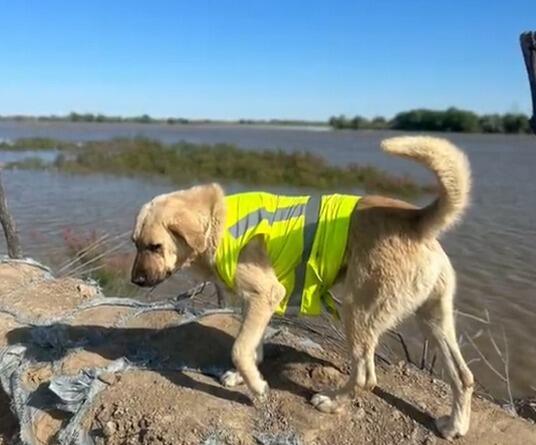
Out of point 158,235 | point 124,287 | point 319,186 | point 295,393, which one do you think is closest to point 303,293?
point 295,393

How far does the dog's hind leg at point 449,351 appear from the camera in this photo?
4.14 metres

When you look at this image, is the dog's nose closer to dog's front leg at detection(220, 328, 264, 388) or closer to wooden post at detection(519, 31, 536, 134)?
dog's front leg at detection(220, 328, 264, 388)

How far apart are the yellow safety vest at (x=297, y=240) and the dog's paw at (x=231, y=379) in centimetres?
73

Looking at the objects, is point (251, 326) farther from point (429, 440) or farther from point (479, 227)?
point (479, 227)

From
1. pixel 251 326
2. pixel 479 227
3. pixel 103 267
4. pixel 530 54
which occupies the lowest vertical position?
pixel 479 227

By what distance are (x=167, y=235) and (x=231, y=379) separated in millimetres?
1293

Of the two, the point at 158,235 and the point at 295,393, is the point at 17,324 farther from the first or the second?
the point at 295,393

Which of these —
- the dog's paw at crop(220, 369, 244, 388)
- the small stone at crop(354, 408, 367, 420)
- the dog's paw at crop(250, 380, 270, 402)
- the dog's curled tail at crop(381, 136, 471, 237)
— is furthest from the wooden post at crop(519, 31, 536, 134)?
the dog's paw at crop(220, 369, 244, 388)

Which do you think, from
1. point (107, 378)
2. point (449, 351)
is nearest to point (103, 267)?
point (107, 378)

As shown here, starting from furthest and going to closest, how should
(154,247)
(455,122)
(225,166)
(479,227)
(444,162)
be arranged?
1. (455,122)
2. (225,166)
3. (479,227)
4. (154,247)
5. (444,162)

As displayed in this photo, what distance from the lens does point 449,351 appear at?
4.27 metres

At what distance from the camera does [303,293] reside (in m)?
4.47

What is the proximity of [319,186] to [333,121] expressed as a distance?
8019 cm

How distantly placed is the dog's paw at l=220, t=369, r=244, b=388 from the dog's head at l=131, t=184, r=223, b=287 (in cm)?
99
